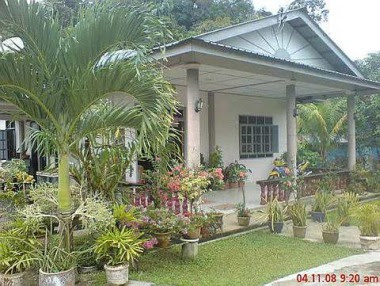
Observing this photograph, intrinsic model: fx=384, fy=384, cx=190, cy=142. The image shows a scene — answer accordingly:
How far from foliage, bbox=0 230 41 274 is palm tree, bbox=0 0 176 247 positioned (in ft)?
1.40

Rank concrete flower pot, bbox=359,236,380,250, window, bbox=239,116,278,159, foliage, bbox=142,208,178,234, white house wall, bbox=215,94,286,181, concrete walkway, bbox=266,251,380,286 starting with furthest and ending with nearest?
window, bbox=239,116,278,159, white house wall, bbox=215,94,286,181, concrete flower pot, bbox=359,236,380,250, foliage, bbox=142,208,178,234, concrete walkway, bbox=266,251,380,286

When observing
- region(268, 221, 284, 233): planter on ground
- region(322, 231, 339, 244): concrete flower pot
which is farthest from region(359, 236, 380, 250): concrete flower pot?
region(268, 221, 284, 233): planter on ground

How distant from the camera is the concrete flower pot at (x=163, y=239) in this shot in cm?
507

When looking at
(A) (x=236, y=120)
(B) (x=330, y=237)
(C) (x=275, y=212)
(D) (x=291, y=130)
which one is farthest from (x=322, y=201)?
(A) (x=236, y=120)

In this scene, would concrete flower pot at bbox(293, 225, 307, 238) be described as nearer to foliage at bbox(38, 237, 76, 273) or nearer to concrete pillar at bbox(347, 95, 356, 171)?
foliage at bbox(38, 237, 76, 273)

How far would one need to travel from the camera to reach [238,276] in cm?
466

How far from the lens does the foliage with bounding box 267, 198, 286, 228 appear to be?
6844 millimetres

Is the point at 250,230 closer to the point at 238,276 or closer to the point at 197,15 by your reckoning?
the point at 238,276

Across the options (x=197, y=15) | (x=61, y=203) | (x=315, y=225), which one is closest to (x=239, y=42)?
(x=315, y=225)

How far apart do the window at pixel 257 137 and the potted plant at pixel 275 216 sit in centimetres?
595

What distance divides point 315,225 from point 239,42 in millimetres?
4643

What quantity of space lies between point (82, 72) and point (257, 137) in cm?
1008

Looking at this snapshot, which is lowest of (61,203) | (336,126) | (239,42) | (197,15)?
(61,203)

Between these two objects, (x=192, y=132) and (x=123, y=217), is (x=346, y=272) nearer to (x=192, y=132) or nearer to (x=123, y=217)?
(x=123, y=217)
